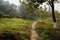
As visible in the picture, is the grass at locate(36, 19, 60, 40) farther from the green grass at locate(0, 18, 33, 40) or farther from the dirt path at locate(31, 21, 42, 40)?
the green grass at locate(0, 18, 33, 40)

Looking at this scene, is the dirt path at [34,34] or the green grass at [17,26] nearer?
the dirt path at [34,34]

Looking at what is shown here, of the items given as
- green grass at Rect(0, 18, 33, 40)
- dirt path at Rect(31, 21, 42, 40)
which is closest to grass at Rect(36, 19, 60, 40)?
dirt path at Rect(31, 21, 42, 40)

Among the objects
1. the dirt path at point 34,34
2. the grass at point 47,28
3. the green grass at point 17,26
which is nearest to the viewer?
the dirt path at point 34,34

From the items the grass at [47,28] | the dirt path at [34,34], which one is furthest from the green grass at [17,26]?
the grass at [47,28]

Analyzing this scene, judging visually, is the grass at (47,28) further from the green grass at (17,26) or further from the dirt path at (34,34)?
the green grass at (17,26)

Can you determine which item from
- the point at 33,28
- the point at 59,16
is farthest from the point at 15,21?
the point at 59,16

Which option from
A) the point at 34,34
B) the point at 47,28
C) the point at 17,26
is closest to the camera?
the point at 34,34

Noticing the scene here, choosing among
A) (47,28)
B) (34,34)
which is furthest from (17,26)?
(47,28)

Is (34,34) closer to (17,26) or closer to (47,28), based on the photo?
(17,26)

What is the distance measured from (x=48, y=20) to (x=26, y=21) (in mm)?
1757

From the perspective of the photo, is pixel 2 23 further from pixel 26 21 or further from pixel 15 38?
pixel 15 38

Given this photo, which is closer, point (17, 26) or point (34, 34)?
point (34, 34)

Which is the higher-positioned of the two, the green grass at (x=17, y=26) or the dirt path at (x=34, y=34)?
the green grass at (x=17, y=26)

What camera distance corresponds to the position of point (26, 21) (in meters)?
14.7
